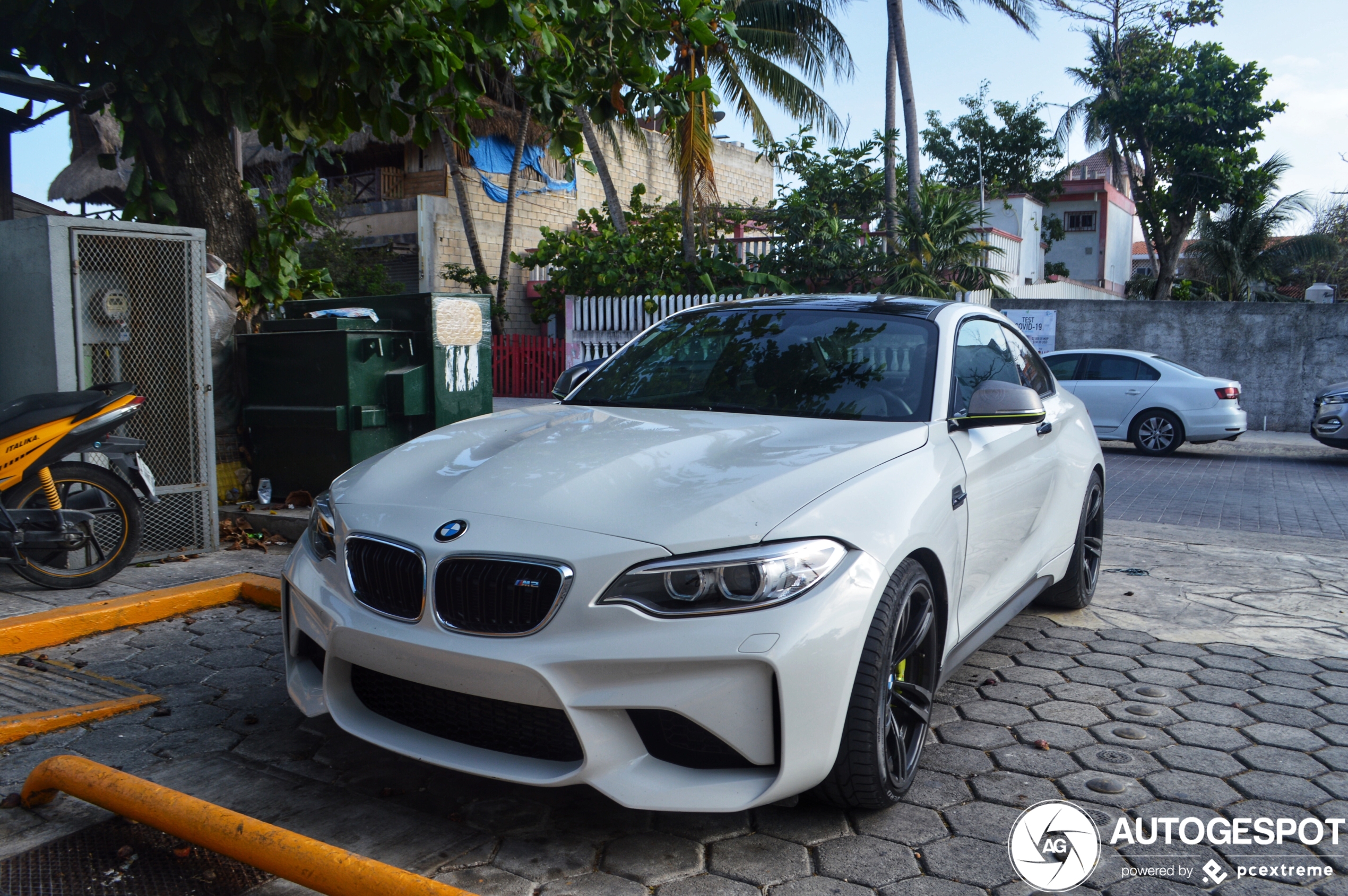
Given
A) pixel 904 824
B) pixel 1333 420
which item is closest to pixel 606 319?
pixel 1333 420

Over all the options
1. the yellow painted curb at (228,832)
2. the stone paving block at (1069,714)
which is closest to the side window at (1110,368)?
the stone paving block at (1069,714)

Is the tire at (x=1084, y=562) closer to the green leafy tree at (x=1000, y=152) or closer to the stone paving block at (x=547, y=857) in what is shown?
the stone paving block at (x=547, y=857)

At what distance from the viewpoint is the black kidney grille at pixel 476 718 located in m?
2.56

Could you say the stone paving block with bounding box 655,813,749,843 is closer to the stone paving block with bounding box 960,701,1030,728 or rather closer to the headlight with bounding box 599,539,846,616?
the headlight with bounding box 599,539,846,616

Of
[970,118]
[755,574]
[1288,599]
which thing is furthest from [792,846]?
[970,118]

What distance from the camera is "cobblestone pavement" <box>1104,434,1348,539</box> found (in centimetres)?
844

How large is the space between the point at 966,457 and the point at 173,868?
104 inches

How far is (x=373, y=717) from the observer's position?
285 cm

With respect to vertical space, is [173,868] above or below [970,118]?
below

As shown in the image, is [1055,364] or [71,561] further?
[1055,364]

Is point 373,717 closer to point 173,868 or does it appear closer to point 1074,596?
point 173,868

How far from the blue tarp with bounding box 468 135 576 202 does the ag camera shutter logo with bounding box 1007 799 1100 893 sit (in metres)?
22.3

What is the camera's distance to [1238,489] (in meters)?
10.6

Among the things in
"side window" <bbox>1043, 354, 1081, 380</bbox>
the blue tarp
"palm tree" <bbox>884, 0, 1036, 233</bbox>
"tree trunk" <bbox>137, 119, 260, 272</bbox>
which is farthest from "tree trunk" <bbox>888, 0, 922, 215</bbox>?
"tree trunk" <bbox>137, 119, 260, 272</bbox>
